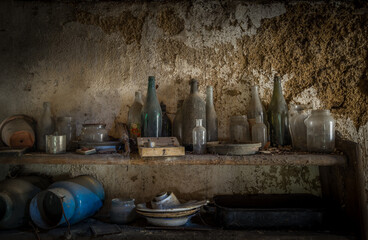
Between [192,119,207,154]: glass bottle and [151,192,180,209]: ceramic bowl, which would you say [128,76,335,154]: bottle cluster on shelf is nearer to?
[192,119,207,154]: glass bottle

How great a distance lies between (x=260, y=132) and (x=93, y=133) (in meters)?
1.03

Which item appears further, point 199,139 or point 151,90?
point 151,90

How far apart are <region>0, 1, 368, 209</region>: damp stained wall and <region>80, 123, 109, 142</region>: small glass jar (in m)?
0.18

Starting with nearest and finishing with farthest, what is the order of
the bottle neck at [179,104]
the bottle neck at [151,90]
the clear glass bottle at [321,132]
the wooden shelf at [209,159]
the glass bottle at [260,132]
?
the wooden shelf at [209,159] → the clear glass bottle at [321,132] → the glass bottle at [260,132] → the bottle neck at [151,90] → the bottle neck at [179,104]

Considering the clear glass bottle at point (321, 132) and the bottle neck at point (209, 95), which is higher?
the bottle neck at point (209, 95)

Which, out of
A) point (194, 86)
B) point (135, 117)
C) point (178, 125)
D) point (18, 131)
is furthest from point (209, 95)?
point (18, 131)

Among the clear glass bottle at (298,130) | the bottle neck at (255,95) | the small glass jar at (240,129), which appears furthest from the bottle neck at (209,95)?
the clear glass bottle at (298,130)

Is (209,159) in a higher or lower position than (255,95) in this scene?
lower

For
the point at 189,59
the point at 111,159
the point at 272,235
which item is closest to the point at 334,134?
the point at 272,235

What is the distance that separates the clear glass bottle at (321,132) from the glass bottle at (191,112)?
2.00ft

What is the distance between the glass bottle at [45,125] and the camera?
61.6 inches

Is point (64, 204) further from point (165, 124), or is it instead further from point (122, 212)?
point (165, 124)

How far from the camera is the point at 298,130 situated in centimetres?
142

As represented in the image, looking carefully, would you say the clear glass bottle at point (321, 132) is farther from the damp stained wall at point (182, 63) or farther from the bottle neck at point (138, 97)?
the bottle neck at point (138, 97)
